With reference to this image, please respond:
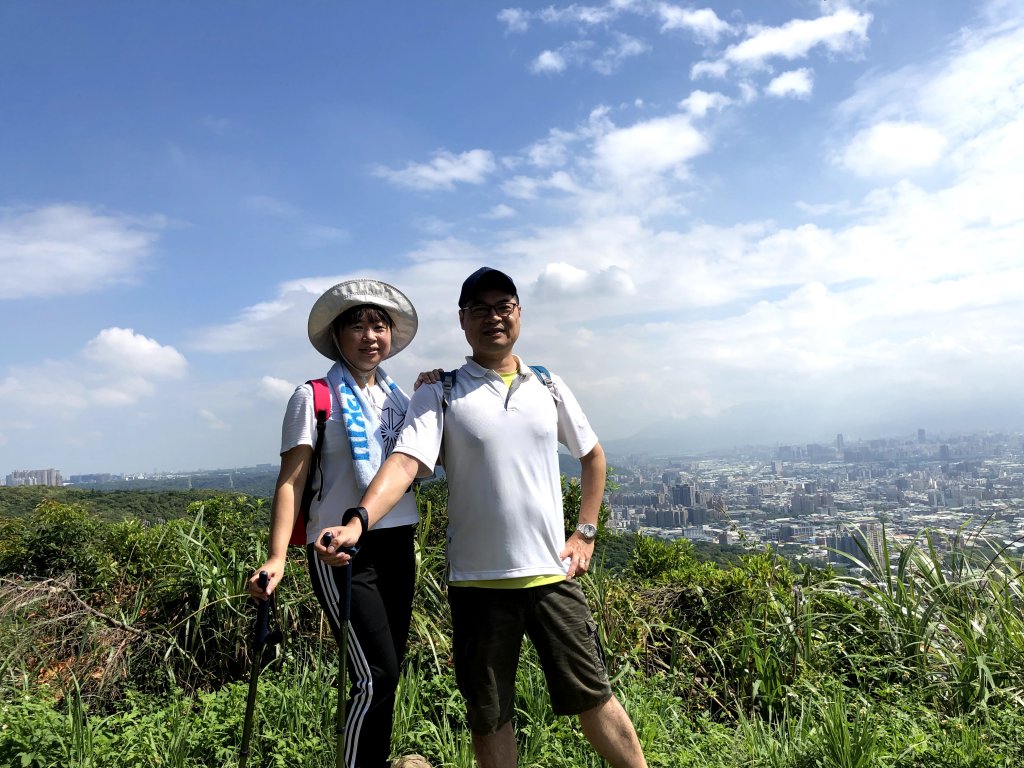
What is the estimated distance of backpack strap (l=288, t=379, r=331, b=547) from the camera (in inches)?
84.8

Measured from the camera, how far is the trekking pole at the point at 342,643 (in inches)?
73.8

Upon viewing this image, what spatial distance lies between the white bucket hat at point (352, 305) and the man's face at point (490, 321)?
266 mm

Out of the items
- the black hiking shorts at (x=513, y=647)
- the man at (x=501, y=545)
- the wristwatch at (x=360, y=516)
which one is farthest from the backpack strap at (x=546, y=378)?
the wristwatch at (x=360, y=516)

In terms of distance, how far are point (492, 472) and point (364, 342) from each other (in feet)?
2.12

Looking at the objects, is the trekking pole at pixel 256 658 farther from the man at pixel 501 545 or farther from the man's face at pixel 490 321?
the man's face at pixel 490 321

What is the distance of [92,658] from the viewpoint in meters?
3.40

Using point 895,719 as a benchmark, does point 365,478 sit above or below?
above

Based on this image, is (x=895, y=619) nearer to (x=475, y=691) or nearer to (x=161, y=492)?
(x=475, y=691)

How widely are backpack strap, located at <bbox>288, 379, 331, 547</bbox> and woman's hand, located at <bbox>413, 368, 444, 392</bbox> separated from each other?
31 centimetres

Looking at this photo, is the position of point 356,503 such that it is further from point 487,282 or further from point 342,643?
point 487,282

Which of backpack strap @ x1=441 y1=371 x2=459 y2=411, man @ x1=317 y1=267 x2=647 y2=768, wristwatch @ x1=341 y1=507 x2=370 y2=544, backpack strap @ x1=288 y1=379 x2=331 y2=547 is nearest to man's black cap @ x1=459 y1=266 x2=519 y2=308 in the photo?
man @ x1=317 y1=267 x2=647 y2=768

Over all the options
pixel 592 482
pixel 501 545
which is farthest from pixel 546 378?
pixel 501 545

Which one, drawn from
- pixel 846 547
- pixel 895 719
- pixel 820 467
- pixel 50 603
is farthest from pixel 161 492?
pixel 820 467

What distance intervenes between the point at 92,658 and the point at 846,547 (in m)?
4.74
